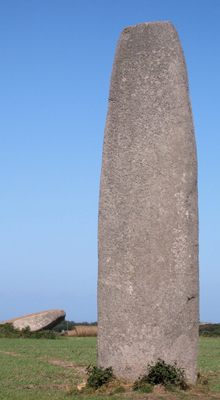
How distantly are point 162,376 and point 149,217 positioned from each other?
7.17 ft

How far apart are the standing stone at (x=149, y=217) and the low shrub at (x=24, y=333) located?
9.58 m

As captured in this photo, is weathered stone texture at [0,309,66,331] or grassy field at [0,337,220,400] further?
weathered stone texture at [0,309,66,331]

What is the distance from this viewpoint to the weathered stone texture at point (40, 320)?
1666cm

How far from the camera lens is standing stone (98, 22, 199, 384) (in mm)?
6129

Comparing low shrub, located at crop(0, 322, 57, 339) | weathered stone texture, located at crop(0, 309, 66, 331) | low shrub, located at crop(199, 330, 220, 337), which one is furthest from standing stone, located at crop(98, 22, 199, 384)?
low shrub, located at crop(199, 330, 220, 337)

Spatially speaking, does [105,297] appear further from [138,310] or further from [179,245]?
[179,245]

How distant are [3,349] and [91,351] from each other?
2.27 metres

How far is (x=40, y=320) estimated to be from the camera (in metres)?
17.3

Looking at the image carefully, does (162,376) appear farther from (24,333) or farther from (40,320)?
(40,320)

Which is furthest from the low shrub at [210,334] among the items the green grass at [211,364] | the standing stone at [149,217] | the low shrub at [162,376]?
the low shrub at [162,376]

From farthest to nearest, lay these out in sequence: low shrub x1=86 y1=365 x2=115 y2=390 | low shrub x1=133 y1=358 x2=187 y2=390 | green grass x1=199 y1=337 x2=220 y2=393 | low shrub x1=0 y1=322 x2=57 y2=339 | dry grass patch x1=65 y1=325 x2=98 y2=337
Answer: dry grass patch x1=65 y1=325 x2=98 y2=337 < low shrub x1=0 y1=322 x2=57 y2=339 < green grass x1=199 y1=337 x2=220 y2=393 < low shrub x1=86 y1=365 x2=115 y2=390 < low shrub x1=133 y1=358 x2=187 y2=390

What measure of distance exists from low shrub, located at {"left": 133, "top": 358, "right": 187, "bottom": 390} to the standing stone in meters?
0.10

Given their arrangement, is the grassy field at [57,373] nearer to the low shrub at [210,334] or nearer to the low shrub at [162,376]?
the low shrub at [162,376]

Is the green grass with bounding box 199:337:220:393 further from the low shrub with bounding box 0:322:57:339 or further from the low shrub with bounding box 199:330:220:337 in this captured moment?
the low shrub with bounding box 0:322:57:339
